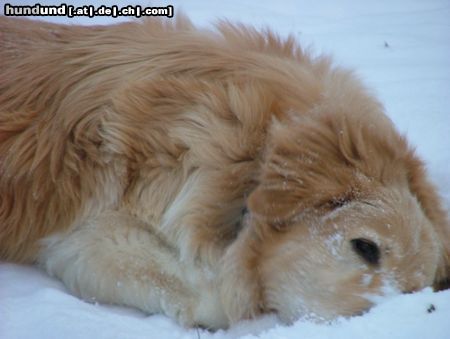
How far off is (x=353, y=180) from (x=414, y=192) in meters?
0.34

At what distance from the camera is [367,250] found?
2629mm

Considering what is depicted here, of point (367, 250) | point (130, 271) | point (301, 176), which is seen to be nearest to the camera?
point (367, 250)

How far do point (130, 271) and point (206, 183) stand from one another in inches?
19.6

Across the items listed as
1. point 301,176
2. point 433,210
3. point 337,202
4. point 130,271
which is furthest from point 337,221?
point 130,271

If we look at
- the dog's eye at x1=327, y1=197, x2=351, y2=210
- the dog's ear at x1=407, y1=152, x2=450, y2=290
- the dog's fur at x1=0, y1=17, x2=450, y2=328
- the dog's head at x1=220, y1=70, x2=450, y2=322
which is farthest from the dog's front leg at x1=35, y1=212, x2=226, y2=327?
the dog's ear at x1=407, y1=152, x2=450, y2=290

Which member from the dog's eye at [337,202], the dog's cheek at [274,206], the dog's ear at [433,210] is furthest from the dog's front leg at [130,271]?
the dog's ear at [433,210]

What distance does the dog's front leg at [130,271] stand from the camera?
2.87 meters

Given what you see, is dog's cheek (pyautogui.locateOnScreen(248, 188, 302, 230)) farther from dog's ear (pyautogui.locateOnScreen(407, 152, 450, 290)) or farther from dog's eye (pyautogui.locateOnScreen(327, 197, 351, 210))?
dog's ear (pyautogui.locateOnScreen(407, 152, 450, 290))

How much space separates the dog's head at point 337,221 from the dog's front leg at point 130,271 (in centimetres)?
21

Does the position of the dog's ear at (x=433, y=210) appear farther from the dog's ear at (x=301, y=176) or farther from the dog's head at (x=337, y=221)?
the dog's ear at (x=301, y=176)

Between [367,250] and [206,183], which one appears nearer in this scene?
[367,250]

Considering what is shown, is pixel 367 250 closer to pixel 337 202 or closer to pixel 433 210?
pixel 337 202

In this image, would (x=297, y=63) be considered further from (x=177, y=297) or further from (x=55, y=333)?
(x=55, y=333)

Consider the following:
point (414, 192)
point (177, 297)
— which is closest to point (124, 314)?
point (177, 297)
